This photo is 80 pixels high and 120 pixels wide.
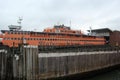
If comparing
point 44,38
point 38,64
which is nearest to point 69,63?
point 38,64

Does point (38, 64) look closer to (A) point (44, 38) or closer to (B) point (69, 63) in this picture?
(B) point (69, 63)

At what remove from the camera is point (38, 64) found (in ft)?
86.7

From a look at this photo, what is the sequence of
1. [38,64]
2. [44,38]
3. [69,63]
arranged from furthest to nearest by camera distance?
[44,38] → [69,63] → [38,64]

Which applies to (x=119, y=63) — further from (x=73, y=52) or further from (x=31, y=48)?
(x=31, y=48)

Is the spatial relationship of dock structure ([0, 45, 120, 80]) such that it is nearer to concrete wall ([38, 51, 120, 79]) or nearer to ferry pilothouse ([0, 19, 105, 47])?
concrete wall ([38, 51, 120, 79])

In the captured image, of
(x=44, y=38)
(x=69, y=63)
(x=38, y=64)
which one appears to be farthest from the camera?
(x=44, y=38)

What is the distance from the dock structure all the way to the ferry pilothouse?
900cm

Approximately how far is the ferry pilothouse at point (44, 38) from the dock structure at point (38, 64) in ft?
29.5

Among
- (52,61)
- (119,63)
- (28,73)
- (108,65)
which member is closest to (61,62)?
(52,61)

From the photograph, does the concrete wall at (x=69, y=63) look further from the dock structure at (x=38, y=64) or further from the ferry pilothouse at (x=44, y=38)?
the ferry pilothouse at (x=44, y=38)

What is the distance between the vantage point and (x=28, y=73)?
81.6 ft

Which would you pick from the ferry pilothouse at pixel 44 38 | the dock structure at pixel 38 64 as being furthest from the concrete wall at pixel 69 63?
the ferry pilothouse at pixel 44 38

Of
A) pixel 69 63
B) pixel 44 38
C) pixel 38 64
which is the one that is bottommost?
pixel 69 63

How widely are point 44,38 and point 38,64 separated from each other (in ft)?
74.5
